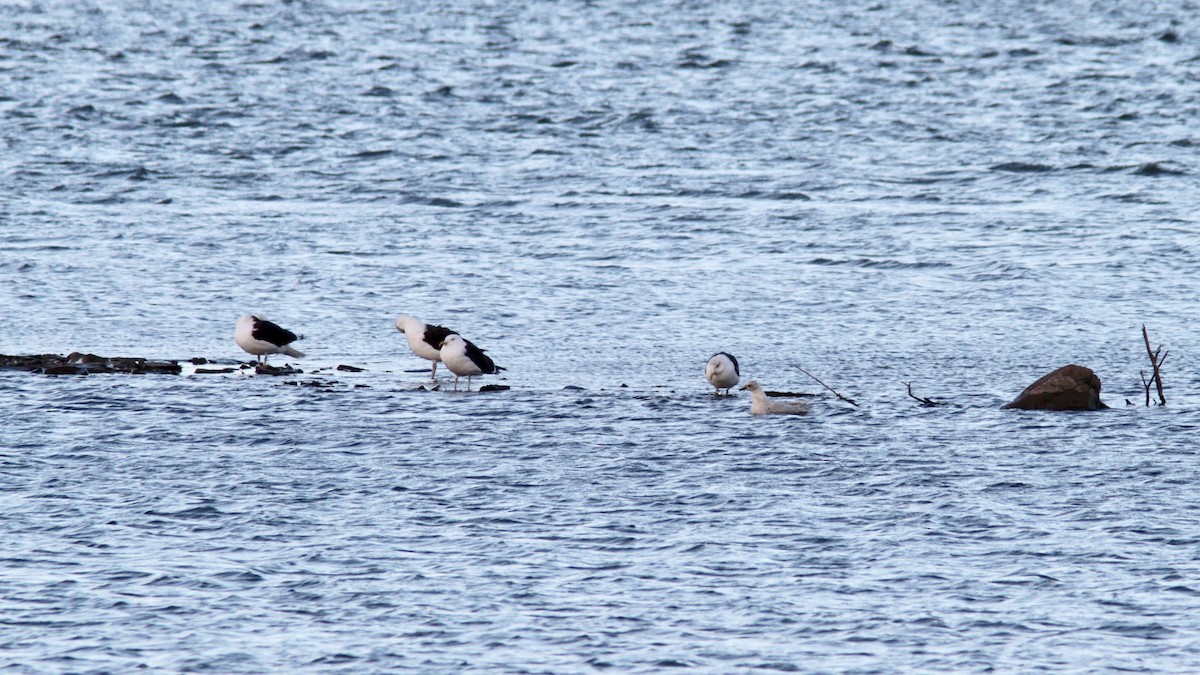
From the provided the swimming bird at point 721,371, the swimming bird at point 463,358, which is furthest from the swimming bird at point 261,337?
the swimming bird at point 721,371

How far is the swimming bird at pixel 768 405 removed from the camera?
14602mm

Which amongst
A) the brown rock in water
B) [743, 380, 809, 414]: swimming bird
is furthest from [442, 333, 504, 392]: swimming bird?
the brown rock in water

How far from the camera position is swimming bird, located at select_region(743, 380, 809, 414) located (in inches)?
575

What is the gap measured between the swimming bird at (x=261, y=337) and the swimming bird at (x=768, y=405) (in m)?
5.13

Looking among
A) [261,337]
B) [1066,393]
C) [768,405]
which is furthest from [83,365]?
[1066,393]

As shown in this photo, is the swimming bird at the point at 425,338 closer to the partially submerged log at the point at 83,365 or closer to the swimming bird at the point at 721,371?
the partially submerged log at the point at 83,365

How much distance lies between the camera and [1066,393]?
14.7m

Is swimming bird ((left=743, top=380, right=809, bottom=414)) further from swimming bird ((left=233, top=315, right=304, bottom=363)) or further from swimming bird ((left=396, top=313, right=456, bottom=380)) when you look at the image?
swimming bird ((left=233, top=315, right=304, bottom=363))

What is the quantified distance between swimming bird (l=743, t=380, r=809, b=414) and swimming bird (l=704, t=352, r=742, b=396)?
0.59 metres

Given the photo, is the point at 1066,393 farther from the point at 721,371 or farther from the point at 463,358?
the point at 463,358

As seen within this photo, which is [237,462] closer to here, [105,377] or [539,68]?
[105,377]

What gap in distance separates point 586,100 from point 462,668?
3319cm

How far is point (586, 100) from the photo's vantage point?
4100 centimetres

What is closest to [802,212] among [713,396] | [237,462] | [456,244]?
[456,244]
